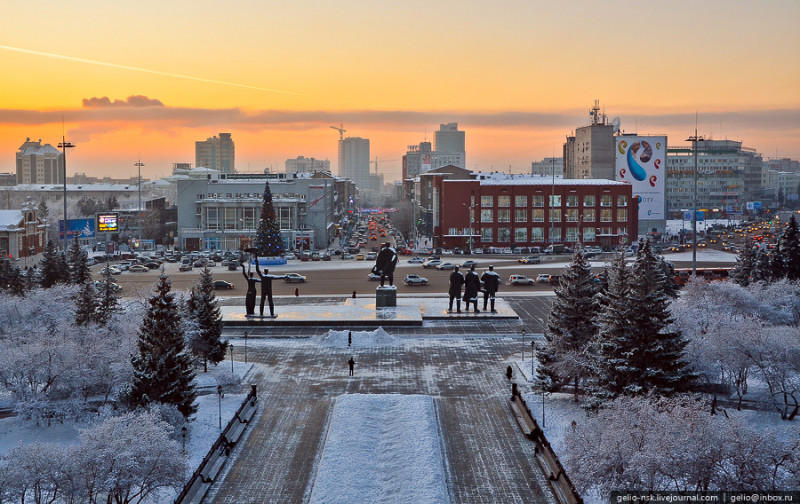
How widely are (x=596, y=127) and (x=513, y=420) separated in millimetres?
129106

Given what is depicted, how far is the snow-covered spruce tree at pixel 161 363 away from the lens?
2597 cm

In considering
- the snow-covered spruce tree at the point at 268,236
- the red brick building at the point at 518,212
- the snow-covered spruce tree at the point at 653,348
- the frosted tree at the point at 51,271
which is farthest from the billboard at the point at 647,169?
the snow-covered spruce tree at the point at 653,348

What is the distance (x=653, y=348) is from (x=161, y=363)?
16.7 metres

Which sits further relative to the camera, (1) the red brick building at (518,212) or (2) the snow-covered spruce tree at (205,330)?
(1) the red brick building at (518,212)

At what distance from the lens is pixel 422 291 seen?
63.9 meters

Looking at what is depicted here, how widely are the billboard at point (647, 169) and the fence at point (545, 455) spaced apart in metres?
108

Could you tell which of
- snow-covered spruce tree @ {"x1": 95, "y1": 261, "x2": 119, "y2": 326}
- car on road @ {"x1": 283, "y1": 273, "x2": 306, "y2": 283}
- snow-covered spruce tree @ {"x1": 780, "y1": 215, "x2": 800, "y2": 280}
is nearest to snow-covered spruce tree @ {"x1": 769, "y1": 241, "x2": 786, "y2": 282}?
snow-covered spruce tree @ {"x1": 780, "y1": 215, "x2": 800, "y2": 280}

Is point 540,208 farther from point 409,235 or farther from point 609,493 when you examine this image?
point 609,493

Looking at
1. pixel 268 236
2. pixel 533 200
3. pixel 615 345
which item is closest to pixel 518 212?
pixel 533 200

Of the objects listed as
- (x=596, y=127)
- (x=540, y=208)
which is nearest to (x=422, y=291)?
(x=540, y=208)

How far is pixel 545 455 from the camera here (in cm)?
2475

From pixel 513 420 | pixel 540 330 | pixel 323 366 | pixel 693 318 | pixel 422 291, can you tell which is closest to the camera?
pixel 513 420

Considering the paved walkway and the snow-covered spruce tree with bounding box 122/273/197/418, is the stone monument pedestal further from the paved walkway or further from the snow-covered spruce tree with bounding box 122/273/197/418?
the snow-covered spruce tree with bounding box 122/273/197/418

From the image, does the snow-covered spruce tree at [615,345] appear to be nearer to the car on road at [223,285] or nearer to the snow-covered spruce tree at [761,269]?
the snow-covered spruce tree at [761,269]
